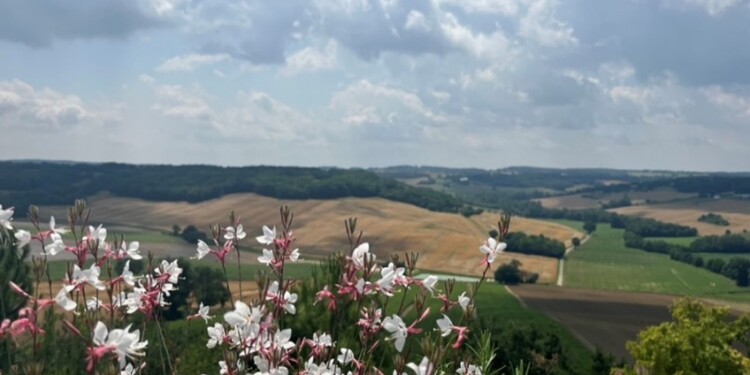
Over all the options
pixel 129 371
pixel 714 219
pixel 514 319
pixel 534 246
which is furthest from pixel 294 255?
pixel 714 219

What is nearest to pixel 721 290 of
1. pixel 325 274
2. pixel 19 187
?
Result: pixel 325 274

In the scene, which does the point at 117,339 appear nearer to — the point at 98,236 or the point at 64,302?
the point at 64,302

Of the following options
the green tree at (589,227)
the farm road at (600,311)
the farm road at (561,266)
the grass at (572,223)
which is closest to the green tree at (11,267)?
the farm road at (600,311)

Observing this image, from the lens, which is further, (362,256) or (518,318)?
(518,318)

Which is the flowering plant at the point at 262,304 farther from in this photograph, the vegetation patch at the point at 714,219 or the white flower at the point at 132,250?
the vegetation patch at the point at 714,219

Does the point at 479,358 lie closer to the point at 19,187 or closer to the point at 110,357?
the point at 110,357

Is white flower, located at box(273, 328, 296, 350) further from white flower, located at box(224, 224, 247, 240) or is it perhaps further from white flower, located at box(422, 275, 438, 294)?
white flower, located at box(224, 224, 247, 240)

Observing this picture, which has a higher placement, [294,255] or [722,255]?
[294,255]
